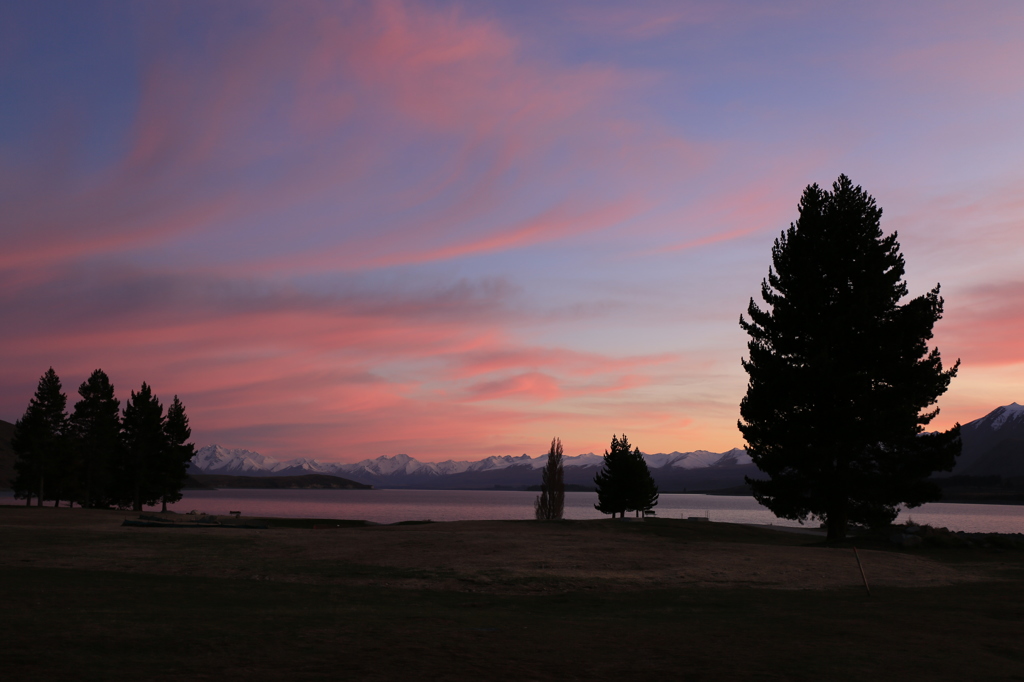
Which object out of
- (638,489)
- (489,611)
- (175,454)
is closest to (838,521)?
(489,611)

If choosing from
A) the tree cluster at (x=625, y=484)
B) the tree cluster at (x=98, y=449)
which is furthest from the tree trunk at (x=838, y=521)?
the tree cluster at (x=98, y=449)

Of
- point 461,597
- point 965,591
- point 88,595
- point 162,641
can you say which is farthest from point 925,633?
point 88,595

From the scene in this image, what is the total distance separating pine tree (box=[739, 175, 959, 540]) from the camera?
41.8m

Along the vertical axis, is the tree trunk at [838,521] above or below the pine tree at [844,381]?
below

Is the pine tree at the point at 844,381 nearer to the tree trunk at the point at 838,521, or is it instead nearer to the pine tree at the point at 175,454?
the tree trunk at the point at 838,521

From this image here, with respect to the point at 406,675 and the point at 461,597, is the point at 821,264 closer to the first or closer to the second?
the point at 461,597

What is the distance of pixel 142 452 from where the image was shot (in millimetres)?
95375

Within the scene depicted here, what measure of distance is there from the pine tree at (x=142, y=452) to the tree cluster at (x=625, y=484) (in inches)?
2299

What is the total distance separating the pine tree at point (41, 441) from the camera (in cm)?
8956

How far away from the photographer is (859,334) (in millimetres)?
42469

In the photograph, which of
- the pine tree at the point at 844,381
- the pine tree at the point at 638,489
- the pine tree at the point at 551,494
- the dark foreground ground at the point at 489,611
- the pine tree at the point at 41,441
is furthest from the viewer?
the pine tree at the point at 551,494

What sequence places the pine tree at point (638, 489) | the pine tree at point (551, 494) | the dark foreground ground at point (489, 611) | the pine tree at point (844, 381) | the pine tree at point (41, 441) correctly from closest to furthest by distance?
the dark foreground ground at point (489, 611) → the pine tree at point (844, 381) → the pine tree at point (41, 441) → the pine tree at point (638, 489) → the pine tree at point (551, 494)

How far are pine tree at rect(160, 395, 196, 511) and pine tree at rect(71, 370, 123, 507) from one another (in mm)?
5857

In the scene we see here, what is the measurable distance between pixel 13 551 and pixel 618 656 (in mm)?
26701
